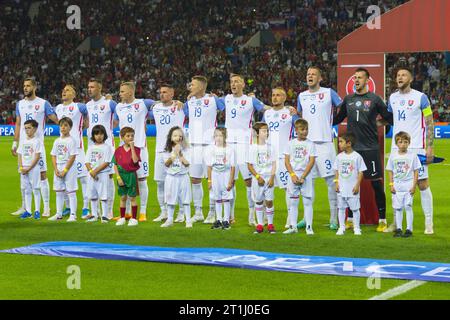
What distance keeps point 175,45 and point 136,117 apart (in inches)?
1170

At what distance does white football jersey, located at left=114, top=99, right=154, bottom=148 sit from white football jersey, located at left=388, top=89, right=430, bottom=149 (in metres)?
3.95

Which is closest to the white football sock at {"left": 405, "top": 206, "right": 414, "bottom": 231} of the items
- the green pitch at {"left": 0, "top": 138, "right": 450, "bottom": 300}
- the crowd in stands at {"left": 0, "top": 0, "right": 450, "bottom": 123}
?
the green pitch at {"left": 0, "top": 138, "right": 450, "bottom": 300}

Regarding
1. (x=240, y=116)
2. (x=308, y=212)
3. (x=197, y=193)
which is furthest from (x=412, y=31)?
(x=197, y=193)

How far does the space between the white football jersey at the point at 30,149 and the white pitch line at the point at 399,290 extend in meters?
7.34

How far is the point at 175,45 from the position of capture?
42656 millimetres

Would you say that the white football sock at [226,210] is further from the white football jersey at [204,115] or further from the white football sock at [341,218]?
the white football sock at [341,218]

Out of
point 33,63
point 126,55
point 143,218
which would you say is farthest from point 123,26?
point 143,218

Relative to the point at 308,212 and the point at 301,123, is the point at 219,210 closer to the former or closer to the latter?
the point at 308,212

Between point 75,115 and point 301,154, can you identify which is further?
point 75,115

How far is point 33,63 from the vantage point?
4409 centimetres

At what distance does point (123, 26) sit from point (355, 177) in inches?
1371

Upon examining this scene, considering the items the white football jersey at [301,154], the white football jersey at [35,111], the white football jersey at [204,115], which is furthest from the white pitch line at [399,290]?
the white football jersey at [35,111]

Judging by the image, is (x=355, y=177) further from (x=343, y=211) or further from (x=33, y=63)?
(x=33, y=63)

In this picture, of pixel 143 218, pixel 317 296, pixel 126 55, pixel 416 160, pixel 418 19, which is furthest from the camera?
pixel 126 55
